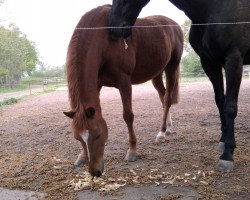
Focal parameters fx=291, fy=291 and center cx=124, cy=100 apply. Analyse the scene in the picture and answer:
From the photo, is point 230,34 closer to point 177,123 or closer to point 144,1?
point 144,1

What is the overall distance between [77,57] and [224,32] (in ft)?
4.88

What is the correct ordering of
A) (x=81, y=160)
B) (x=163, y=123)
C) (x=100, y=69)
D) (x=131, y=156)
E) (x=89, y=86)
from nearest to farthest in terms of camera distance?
1. (x=89, y=86)
2. (x=100, y=69)
3. (x=81, y=160)
4. (x=131, y=156)
5. (x=163, y=123)

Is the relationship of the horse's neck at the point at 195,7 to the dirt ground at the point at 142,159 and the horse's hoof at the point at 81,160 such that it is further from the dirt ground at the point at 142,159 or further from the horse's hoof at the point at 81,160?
the horse's hoof at the point at 81,160

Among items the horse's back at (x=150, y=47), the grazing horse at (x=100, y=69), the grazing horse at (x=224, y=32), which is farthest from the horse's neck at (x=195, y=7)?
the grazing horse at (x=100, y=69)

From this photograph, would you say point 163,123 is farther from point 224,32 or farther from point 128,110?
point 224,32

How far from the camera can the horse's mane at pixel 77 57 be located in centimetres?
279

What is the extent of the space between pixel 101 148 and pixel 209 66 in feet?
5.91

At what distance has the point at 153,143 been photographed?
170 inches

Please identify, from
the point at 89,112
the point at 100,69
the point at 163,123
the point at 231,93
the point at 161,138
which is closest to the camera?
the point at 89,112

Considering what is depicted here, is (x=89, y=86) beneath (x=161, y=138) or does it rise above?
above

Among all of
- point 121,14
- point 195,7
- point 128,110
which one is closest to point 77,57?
point 121,14

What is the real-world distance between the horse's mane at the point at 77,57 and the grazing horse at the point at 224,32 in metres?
0.26

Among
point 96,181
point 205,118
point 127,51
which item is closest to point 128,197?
point 96,181

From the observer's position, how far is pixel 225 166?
3.04 m
